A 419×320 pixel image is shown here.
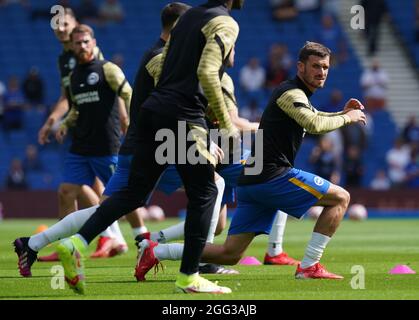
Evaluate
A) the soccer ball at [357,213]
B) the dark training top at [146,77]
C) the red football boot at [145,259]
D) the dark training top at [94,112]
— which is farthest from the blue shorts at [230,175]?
the soccer ball at [357,213]

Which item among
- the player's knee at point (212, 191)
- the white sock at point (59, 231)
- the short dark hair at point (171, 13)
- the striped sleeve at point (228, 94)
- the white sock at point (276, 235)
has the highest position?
the short dark hair at point (171, 13)

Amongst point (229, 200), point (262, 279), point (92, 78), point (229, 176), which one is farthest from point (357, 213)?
point (262, 279)

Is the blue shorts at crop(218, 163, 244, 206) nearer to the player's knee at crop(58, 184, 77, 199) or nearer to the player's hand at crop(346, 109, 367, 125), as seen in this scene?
the player's hand at crop(346, 109, 367, 125)

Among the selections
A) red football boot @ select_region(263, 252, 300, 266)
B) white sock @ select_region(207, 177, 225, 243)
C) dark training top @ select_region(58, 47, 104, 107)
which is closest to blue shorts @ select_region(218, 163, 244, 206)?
white sock @ select_region(207, 177, 225, 243)

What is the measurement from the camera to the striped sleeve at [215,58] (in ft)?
26.5

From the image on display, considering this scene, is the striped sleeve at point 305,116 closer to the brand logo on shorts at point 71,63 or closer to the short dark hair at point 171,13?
the short dark hair at point 171,13

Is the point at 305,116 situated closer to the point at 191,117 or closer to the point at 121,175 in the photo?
the point at 191,117

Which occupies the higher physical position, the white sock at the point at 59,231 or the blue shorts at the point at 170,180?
the blue shorts at the point at 170,180

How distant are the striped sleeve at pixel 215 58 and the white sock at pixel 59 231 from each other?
2.44m

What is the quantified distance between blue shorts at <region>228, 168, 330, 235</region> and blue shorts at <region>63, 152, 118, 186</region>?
3.62 meters

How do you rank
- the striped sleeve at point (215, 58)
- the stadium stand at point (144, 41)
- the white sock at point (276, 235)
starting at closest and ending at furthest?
the striped sleeve at point (215, 58) < the white sock at point (276, 235) < the stadium stand at point (144, 41)

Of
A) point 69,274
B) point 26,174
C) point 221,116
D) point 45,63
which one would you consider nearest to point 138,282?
point 69,274

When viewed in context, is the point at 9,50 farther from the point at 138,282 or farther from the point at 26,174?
the point at 138,282

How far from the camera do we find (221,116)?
320 inches
